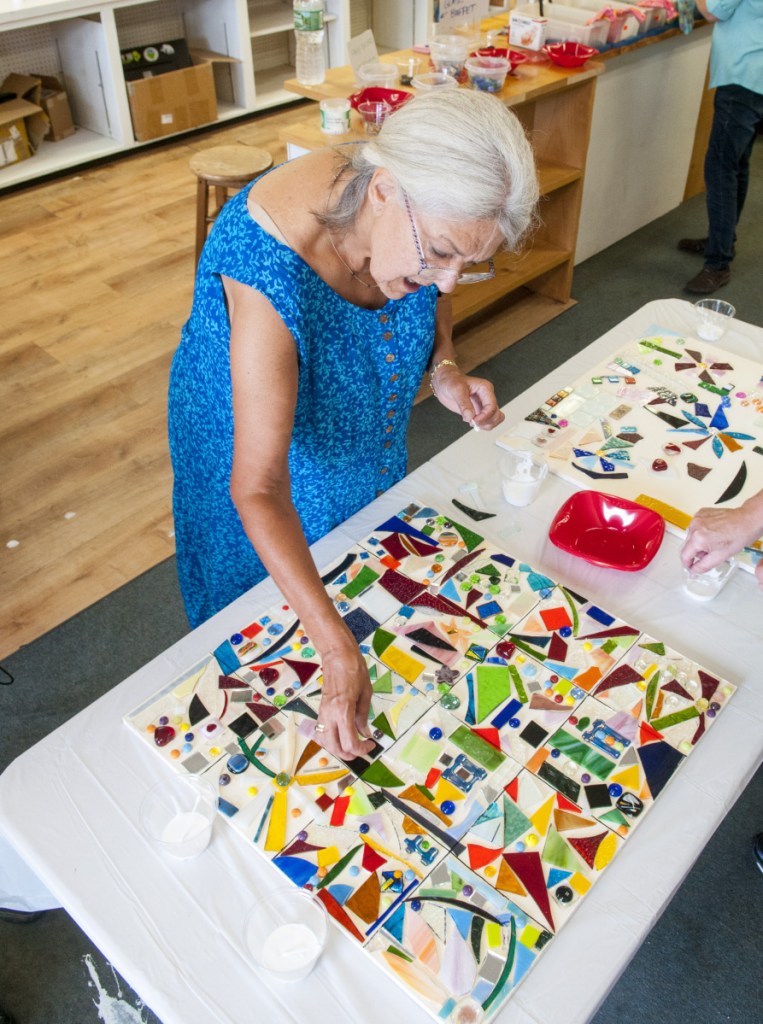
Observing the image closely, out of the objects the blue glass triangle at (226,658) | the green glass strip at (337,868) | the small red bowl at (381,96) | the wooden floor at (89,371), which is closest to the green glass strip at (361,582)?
the blue glass triangle at (226,658)

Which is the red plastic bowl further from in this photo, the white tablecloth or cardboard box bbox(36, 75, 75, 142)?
cardboard box bbox(36, 75, 75, 142)

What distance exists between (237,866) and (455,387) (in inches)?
34.2

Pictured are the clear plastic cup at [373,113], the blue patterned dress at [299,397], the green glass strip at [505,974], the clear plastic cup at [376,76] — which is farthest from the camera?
the clear plastic cup at [376,76]

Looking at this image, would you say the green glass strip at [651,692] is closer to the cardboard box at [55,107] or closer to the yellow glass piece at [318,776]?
the yellow glass piece at [318,776]

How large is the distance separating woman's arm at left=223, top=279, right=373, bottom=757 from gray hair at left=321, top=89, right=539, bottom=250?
0.25 metres

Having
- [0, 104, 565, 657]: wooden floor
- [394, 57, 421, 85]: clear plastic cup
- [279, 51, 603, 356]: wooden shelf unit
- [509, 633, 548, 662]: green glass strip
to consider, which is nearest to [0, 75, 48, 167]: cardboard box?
[0, 104, 565, 657]: wooden floor

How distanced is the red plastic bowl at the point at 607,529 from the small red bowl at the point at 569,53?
2118 mm

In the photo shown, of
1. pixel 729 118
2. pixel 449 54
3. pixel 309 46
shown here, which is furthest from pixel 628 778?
pixel 729 118

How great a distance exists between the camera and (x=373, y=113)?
100 inches

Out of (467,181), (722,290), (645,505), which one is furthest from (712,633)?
(722,290)

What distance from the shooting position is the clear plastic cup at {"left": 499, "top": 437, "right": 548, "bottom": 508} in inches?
59.1

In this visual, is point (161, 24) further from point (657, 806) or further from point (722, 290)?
point (657, 806)

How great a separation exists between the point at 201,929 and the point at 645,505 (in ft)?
3.26

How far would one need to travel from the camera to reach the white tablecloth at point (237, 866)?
914 mm
